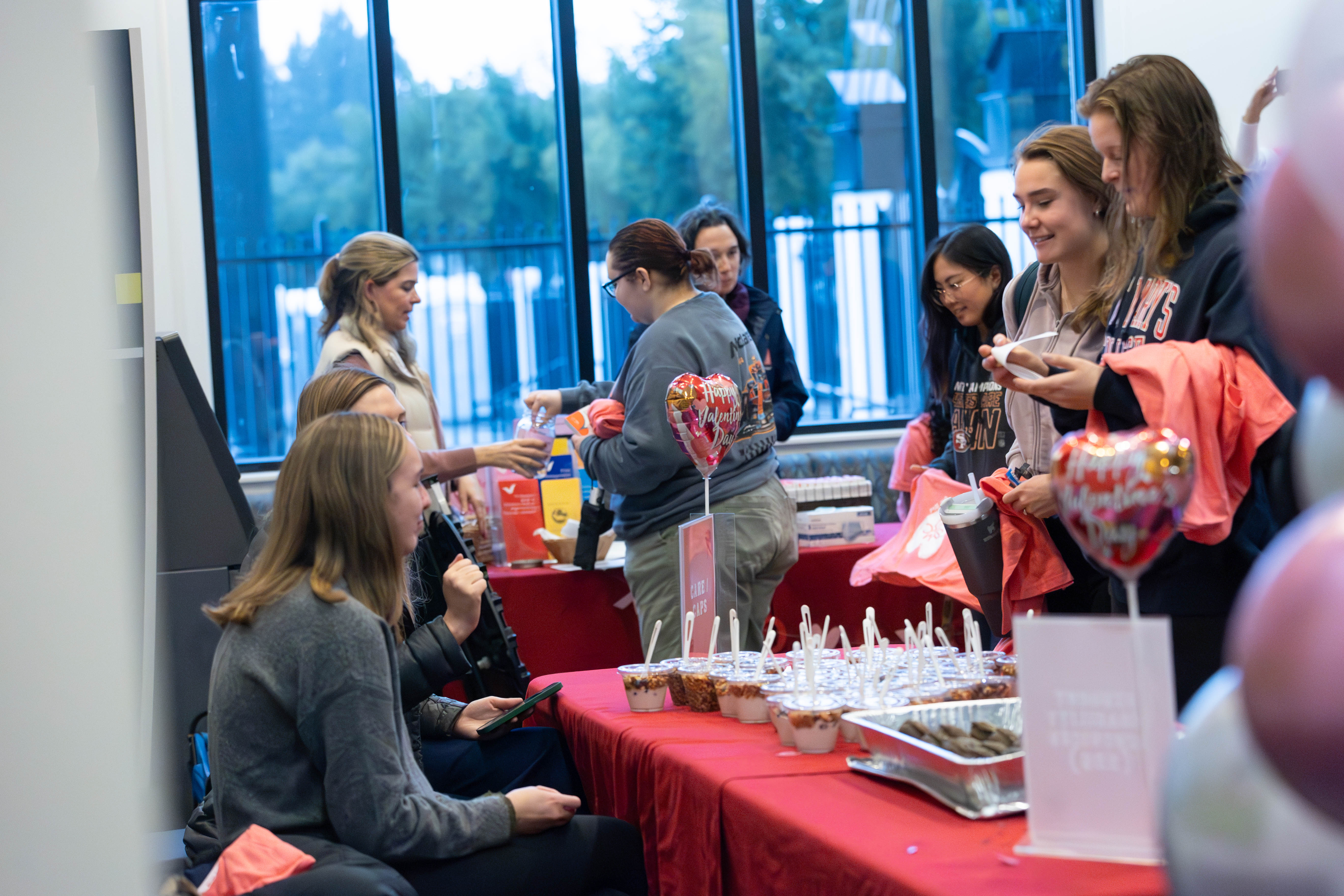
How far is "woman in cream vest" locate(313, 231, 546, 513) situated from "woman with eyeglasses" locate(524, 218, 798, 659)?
0.48 meters

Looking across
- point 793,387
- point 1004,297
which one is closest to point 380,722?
→ point 1004,297

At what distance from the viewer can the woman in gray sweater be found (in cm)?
141

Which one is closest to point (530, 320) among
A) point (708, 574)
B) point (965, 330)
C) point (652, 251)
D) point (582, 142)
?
point (582, 142)

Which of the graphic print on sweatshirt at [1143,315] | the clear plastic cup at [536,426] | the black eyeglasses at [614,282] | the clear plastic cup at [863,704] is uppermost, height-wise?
the black eyeglasses at [614,282]

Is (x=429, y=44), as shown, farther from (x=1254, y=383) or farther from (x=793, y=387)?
(x=1254, y=383)

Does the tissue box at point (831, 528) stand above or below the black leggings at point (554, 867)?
above

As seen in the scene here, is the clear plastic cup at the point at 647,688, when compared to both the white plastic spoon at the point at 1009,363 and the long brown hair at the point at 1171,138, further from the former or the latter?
the long brown hair at the point at 1171,138

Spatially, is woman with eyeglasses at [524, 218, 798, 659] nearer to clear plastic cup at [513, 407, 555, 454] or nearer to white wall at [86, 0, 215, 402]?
clear plastic cup at [513, 407, 555, 454]

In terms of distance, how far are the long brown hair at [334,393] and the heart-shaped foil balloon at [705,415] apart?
55cm

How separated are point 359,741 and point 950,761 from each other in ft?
2.29

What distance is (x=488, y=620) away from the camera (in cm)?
225

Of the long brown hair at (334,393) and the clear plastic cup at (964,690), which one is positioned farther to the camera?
the long brown hair at (334,393)

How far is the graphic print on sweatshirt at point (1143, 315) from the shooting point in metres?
1.60

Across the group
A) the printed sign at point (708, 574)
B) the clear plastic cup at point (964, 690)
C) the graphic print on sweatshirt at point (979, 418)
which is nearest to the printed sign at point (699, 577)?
the printed sign at point (708, 574)
